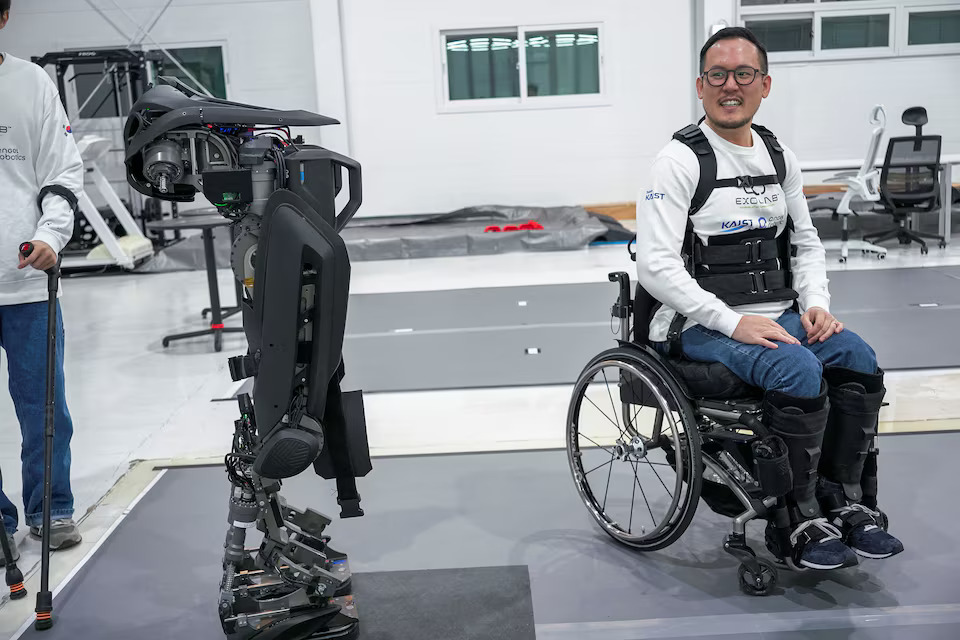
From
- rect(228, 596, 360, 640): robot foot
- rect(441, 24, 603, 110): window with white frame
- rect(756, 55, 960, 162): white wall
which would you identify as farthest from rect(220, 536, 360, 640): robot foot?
rect(756, 55, 960, 162): white wall

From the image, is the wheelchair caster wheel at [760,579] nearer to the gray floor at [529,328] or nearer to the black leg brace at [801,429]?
the black leg brace at [801,429]

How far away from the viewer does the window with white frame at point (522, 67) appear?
9672mm

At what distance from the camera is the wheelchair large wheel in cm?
220

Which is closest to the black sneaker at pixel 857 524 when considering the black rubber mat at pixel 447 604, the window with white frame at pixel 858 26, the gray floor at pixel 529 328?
the black rubber mat at pixel 447 604

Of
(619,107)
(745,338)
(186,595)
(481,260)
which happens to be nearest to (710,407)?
(745,338)

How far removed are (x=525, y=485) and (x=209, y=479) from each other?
3.48ft

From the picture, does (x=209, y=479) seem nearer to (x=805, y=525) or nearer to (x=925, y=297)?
(x=805, y=525)

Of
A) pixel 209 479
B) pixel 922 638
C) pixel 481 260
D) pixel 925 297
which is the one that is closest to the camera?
pixel 922 638

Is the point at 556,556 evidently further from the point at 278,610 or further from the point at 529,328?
the point at 529,328

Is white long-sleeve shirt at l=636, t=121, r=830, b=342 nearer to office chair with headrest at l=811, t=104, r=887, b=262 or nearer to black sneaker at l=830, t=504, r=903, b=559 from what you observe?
black sneaker at l=830, t=504, r=903, b=559

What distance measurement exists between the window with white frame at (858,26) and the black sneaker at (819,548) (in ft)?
28.2

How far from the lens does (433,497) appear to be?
2.88 metres

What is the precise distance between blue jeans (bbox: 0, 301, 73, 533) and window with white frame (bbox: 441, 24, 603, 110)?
24.8ft

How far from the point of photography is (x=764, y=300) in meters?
2.38
